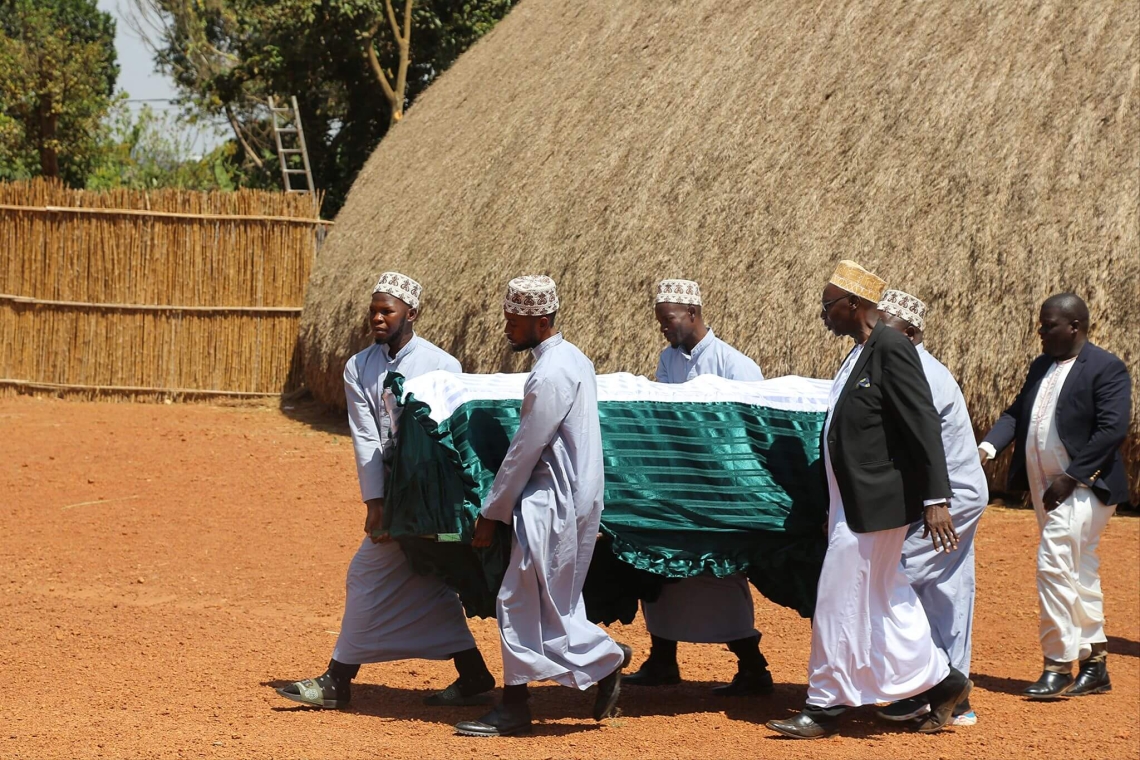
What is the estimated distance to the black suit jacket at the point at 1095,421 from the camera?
18.6 feet

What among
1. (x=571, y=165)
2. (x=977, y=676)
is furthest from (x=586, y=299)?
(x=977, y=676)

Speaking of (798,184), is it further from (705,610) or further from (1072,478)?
(705,610)

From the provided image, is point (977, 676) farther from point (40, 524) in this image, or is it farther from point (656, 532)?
point (40, 524)

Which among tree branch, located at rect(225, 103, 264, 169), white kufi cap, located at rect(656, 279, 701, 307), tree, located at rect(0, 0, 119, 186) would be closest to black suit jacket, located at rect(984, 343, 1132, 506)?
white kufi cap, located at rect(656, 279, 701, 307)

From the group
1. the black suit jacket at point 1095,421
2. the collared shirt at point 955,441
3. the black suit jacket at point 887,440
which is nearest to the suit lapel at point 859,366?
the black suit jacket at point 887,440

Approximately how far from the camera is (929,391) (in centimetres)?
471

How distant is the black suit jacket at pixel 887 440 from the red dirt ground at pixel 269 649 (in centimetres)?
89

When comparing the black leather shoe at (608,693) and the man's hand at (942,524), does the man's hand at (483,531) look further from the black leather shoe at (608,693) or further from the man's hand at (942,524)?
the man's hand at (942,524)

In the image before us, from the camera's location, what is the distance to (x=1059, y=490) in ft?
18.7

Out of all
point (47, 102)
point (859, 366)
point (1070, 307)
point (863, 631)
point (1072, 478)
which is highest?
point (47, 102)

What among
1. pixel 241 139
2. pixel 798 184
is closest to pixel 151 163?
pixel 241 139

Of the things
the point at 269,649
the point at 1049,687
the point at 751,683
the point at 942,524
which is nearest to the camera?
the point at 942,524

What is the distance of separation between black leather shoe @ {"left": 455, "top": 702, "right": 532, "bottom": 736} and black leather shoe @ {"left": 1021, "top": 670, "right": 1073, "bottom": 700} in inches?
91.7

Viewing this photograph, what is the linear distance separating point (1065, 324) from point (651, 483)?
2111 mm
